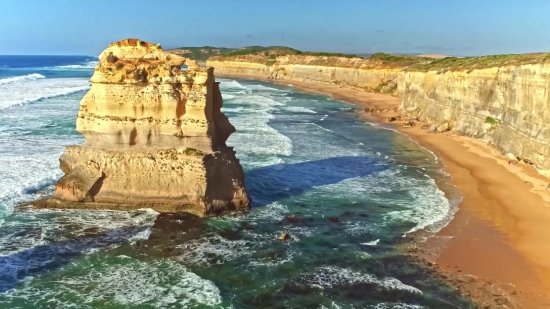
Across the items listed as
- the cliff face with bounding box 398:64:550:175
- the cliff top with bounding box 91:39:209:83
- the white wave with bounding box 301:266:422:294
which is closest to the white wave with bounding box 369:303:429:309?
the white wave with bounding box 301:266:422:294

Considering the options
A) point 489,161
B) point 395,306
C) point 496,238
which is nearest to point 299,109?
point 489,161

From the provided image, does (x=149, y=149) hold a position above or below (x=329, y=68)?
below

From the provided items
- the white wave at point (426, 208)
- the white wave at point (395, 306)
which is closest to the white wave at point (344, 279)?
the white wave at point (395, 306)

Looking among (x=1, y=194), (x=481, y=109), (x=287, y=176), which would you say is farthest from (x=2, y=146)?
(x=481, y=109)

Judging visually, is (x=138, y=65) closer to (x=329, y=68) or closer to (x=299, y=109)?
(x=299, y=109)

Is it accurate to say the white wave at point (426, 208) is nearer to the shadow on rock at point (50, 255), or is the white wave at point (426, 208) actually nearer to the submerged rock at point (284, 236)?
the submerged rock at point (284, 236)

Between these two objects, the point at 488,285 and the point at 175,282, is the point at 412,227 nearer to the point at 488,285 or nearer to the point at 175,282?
the point at 488,285
